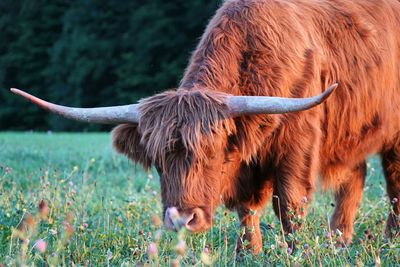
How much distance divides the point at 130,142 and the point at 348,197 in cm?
263

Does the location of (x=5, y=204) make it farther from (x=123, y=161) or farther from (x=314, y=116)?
(x=123, y=161)

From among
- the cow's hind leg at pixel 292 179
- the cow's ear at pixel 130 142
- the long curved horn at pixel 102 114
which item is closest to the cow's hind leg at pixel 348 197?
the cow's hind leg at pixel 292 179

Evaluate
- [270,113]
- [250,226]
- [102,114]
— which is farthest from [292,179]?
[102,114]

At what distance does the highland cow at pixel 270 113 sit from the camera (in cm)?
455

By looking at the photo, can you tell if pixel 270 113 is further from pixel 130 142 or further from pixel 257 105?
pixel 130 142

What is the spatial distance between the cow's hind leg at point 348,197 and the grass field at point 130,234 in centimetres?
11

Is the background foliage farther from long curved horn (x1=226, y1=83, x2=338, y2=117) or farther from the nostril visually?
the nostril

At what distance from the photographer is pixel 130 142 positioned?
4.93 metres

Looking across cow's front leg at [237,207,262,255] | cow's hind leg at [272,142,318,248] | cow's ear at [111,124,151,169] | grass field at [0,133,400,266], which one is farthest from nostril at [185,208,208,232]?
cow's hind leg at [272,142,318,248]

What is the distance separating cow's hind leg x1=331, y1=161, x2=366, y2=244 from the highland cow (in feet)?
0.38

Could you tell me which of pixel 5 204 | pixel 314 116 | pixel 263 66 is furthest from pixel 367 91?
pixel 5 204

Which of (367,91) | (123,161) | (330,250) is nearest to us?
(330,250)

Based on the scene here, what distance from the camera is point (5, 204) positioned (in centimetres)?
549

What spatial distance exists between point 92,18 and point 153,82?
17.6ft
